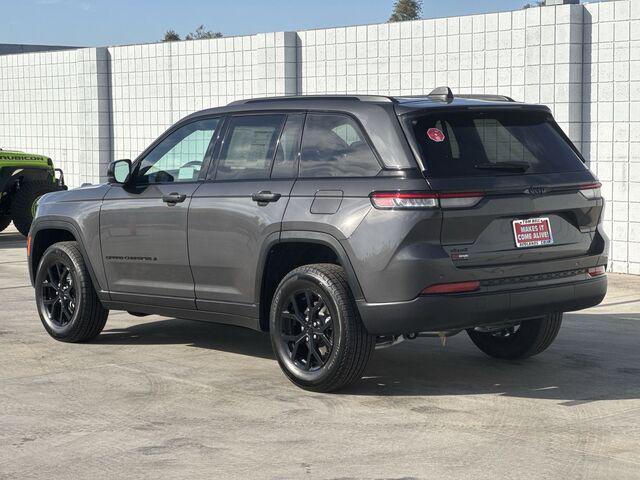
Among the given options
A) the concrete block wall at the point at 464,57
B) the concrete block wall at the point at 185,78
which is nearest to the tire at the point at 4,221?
the concrete block wall at the point at 185,78

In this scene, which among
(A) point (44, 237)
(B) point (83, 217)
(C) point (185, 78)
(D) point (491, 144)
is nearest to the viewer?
(D) point (491, 144)

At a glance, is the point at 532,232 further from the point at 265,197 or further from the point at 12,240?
the point at 12,240

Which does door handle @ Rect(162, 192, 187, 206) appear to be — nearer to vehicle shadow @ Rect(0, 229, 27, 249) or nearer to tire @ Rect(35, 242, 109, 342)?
tire @ Rect(35, 242, 109, 342)

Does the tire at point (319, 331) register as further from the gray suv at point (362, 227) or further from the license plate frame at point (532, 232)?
the license plate frame at point (532, 232)

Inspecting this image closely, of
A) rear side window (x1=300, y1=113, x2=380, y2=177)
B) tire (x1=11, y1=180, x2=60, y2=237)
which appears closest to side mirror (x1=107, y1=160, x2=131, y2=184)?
rear side window (x1=300, y1=113, x2=380, y2=177)

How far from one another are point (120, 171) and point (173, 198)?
0.75 meters

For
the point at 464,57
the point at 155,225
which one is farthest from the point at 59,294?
the point at 464,57

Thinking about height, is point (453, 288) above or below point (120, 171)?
below

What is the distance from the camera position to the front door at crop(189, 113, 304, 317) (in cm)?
727

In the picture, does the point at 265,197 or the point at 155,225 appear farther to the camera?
the point at 155,225

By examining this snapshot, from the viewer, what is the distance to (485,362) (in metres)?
7.99

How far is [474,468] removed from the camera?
545cm

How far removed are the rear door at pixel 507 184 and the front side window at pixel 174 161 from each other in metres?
1.83

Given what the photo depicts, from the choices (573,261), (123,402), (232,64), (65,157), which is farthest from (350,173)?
(65,157)
